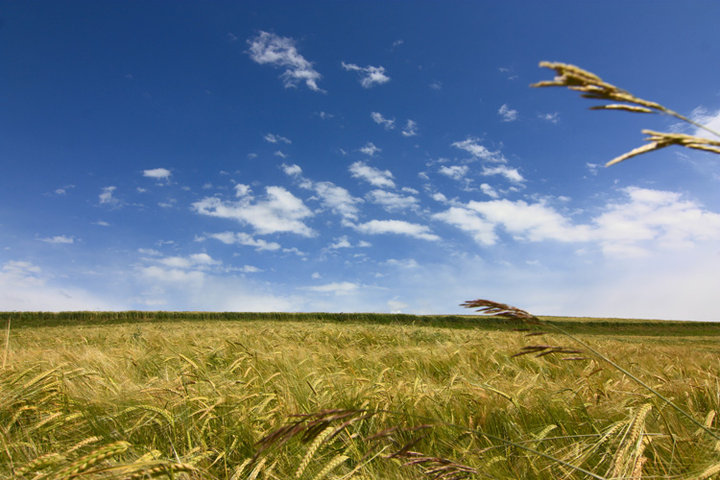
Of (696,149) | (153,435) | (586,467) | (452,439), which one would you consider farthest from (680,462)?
(153,435)

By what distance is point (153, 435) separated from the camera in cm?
208

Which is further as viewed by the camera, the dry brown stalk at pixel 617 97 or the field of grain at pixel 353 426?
the field of grain at pixel 353 426

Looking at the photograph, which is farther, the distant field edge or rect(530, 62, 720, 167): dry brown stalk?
the distant field edge

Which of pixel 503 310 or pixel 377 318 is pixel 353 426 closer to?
pixel 503 310

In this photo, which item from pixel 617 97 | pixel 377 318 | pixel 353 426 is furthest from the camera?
pixel 377 318

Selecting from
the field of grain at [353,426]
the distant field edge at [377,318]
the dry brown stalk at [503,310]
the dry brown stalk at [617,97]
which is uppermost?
the dry brown stalk at [617,97]

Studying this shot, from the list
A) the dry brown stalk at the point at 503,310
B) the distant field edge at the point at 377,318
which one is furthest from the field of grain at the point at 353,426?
the distant field edge at the point at 377,318

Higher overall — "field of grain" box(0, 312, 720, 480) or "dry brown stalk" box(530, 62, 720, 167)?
"dry brown stalk" box(530, 62, 720, 167)

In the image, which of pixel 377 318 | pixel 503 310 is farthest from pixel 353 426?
pixel 377 318

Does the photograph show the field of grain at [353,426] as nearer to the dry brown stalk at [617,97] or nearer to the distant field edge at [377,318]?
the dry brown stalk at [617,97]

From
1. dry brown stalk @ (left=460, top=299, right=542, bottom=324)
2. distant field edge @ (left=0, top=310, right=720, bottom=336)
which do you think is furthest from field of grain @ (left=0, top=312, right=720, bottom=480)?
distant field edge @ (left=0, top=310, right=720, bottom=336)

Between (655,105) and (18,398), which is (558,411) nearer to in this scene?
(655,105)

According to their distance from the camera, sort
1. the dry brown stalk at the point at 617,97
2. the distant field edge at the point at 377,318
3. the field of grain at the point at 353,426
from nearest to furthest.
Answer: the dry brown stalk at the point at 617,97 → the field of grain at the point at 353,426 → the distant field edge at the point at 377,318

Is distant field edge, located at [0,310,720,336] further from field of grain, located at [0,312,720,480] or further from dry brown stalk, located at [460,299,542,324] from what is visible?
dry brown stalk, located at [460,299,542,324]
